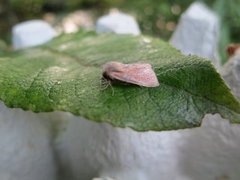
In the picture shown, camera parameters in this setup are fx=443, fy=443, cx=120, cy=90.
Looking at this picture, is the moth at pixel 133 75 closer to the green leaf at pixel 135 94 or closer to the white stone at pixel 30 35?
the green leaf at pixel 135 94

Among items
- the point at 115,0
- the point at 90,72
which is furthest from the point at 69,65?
the point at 115,0

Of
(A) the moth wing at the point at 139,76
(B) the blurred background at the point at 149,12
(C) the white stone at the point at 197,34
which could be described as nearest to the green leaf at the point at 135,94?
(A) the moth wing at the point at 139,76

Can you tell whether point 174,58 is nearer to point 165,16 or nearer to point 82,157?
point 82,157

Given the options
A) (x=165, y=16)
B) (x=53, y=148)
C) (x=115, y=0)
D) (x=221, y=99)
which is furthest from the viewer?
(x=115, y=0)

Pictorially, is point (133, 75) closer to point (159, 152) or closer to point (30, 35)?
point (159, 152)

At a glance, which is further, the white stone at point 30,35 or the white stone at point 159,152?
the white stone at point 30,35

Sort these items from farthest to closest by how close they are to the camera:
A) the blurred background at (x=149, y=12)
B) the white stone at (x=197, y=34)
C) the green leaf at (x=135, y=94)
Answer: the blurred background at (x=149, y=12), the white stone at (x=197, y=34), the green leaf at (x=135, y=94)

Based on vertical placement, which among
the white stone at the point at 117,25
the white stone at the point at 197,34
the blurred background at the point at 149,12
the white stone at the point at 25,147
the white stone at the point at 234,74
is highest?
the white stone at the point at 234,74
